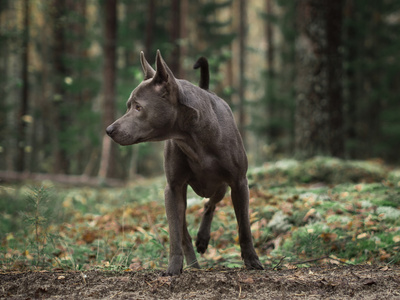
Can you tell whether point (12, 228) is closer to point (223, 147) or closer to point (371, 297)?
point (223, 147)

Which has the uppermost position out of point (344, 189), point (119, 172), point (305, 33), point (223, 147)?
point (305, 33)

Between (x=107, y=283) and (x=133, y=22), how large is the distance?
934 inches

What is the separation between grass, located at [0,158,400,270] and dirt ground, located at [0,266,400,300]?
54 centimetres

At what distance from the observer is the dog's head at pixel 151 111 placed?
3.53 m

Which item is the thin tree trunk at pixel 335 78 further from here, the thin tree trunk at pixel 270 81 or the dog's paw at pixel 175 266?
the thin tree trunk at pixel 270 81

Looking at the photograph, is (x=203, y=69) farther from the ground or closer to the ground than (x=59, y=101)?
farther from the ground

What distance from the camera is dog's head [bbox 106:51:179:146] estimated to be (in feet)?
11.6

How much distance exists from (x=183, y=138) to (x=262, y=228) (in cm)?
259

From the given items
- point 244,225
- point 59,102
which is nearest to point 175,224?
point 244,225

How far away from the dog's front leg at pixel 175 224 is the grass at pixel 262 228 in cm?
52

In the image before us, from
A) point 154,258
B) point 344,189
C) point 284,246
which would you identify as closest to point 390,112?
point 344,189

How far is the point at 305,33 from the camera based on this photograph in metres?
9.52

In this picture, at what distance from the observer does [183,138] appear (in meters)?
3.76

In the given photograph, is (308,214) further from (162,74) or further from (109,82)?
(109,82)
